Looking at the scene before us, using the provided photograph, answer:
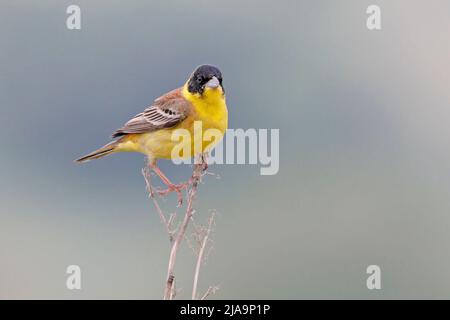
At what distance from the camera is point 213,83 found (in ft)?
23.5

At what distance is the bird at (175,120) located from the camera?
23.6 feet

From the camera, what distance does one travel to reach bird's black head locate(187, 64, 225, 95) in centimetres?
720

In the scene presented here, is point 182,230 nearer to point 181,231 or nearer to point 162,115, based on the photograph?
point 181,231

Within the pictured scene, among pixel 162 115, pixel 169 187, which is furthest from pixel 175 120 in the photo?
pixel 169 187

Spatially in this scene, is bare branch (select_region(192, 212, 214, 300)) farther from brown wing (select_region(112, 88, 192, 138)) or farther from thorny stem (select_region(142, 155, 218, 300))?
brown wing (select_region(112, 88, 192, 138))

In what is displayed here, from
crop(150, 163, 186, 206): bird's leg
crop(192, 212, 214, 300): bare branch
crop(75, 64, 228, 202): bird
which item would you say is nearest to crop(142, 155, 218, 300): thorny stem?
crop(192, 212, 214, 300): bare branch

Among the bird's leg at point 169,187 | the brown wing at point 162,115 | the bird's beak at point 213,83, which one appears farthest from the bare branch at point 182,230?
the brown wing at point 162,115

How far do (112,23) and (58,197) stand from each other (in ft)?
79.9

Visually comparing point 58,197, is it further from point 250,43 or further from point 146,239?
point 250,43

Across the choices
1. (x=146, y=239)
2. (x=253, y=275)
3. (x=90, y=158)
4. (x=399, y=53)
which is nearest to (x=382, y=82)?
(x=399, y=53)

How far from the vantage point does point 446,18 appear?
176ft

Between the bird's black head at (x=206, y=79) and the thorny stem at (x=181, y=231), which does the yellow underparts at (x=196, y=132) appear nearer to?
the bird's black head at (x=206, y=79)

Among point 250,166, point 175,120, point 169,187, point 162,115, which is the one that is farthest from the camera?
point 250,166

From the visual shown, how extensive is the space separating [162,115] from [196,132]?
1.52 ft
